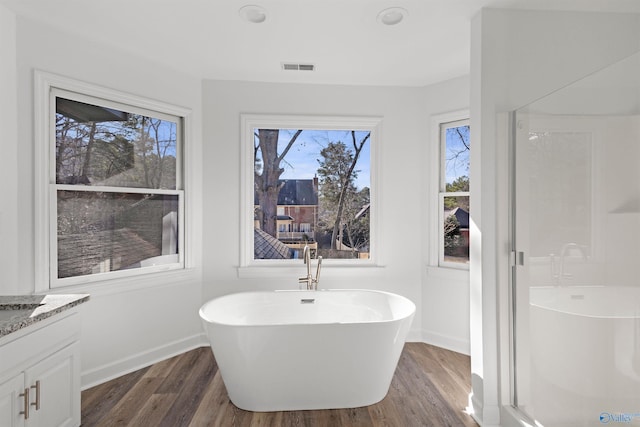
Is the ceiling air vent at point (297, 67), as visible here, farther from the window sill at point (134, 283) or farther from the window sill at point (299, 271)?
the window sill at point (134, 283)

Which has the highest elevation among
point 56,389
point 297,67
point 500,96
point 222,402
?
point 297,67

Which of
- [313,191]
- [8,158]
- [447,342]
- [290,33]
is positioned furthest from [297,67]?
[447,342]

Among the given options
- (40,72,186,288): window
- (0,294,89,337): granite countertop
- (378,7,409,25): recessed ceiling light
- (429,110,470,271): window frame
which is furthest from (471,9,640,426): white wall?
(40,72,186,288): window

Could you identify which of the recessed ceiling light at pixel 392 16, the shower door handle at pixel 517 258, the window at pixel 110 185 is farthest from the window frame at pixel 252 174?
the shower door handle at pixel 517 258

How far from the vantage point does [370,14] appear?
2088 millimetres

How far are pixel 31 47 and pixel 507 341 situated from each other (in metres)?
3.40

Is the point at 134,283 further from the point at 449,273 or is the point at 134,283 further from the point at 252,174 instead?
the point at 449,273

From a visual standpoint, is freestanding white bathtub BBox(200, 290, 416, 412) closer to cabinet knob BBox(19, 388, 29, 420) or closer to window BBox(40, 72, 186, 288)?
cabinet knob BBox(19, 388, 29, 420)

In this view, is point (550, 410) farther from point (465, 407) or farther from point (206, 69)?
point (206, 69)

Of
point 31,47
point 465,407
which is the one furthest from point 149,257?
point 465,407

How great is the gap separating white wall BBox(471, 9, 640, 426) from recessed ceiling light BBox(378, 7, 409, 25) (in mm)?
438

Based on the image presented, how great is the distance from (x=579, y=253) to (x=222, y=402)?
7.08 feet

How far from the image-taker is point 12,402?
4.81 feet

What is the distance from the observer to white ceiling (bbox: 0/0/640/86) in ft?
6.53
